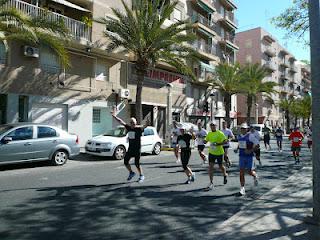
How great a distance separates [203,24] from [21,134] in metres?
28.1

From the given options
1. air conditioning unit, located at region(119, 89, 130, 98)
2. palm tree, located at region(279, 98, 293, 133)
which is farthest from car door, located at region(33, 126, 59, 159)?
palm tree, located at region(279, 98, 293, 133)

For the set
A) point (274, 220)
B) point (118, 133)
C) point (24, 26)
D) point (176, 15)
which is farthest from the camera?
point (176, 15)

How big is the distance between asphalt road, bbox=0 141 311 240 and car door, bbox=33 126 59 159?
813 mm

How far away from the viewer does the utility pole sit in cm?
549

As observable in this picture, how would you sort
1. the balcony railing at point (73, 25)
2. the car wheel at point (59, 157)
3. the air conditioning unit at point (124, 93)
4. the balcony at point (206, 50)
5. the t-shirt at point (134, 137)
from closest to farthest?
the t-shirt at point (134, 137), the car wheel at point (59, 157), the balcony railing at point (73, 25), the air conditioning unit at point (124, 93), the balcony at point (206, 50)

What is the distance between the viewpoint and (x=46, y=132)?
12828 millimetres

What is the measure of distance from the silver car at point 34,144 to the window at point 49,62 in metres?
6.80

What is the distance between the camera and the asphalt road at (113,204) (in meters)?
5.32

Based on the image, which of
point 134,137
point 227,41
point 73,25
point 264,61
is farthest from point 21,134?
point 264,61

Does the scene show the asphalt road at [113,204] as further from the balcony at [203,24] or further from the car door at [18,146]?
the balcony at [203,24]

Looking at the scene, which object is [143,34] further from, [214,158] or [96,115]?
[214,158]

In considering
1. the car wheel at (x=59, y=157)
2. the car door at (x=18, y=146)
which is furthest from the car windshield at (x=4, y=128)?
the car wheel at (x=59, y=157)

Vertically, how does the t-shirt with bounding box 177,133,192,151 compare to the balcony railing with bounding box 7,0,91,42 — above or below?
below

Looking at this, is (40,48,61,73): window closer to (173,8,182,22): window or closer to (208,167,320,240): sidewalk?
(208,167,320,240): sidewalk
